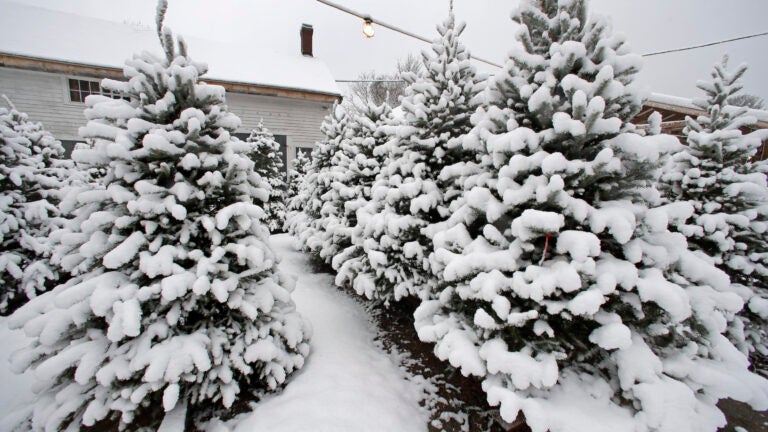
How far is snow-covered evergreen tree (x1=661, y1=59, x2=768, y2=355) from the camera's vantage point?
4594 millimetres

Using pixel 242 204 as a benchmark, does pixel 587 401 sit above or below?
below

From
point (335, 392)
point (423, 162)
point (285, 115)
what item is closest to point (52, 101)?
point (285, 115)

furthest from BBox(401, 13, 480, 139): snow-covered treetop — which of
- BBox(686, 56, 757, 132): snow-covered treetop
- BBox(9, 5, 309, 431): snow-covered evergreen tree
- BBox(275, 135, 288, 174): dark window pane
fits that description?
BBox(275, 135, 288, 174): dark window pane

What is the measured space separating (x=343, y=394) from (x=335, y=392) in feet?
0.29

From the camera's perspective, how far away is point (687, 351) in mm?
2430

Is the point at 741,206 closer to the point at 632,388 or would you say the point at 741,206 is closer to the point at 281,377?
the point at 632,388

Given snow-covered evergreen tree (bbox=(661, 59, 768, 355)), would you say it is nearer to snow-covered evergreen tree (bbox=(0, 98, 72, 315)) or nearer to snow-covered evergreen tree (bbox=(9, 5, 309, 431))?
snow-covered evergreen tree (bbox=(9, 5, 309, 431))

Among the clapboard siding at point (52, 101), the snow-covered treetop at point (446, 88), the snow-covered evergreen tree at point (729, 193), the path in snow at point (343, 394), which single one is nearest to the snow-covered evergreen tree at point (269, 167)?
the clapboard siding at point (52, 101)

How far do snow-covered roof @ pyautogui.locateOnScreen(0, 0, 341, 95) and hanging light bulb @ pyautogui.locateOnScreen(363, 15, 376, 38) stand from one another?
7709mm

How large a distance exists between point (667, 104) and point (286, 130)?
48.5 ft

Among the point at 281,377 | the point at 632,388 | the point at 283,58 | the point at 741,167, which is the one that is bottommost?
the point at 281,377

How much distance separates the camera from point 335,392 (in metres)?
3.33

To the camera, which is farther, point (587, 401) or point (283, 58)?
point (283, 58)

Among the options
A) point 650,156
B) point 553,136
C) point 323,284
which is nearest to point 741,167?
point 650,156
